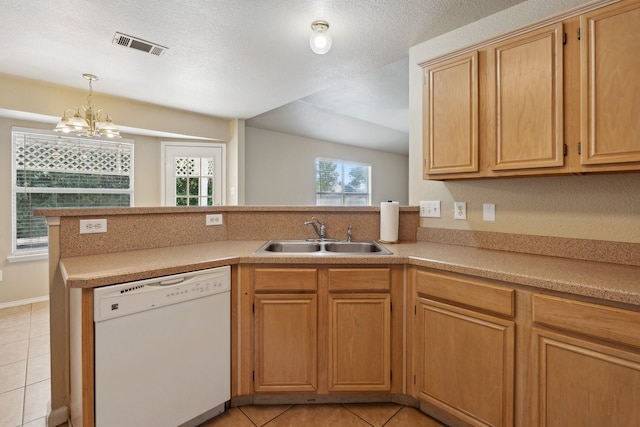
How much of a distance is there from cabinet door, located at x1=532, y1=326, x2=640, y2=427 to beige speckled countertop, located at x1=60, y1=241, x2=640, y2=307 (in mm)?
202

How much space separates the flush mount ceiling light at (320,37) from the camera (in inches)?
83.1

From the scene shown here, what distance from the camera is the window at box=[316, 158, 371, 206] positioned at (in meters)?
6.32

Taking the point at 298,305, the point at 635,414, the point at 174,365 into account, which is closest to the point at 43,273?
the point at 174,365

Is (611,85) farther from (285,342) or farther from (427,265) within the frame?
(285,342)

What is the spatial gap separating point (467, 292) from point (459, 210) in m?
0.82

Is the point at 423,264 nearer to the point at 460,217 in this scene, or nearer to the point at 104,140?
the point at 460,217

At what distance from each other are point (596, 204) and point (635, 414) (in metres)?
0.97

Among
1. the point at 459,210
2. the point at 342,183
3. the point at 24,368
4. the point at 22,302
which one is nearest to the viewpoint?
the point at 459,210

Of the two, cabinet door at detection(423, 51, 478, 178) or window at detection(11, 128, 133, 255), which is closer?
cabinet door at detection(423, 51, 478, 178)

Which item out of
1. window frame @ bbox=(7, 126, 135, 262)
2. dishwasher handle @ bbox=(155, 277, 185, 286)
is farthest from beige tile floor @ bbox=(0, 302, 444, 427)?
window frame @ bbox=(7, 126, 135, 262)

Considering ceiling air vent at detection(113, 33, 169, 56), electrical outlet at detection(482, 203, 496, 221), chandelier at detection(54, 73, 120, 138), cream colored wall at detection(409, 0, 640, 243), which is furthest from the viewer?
chandelier at detection(54, 73, 120, 138)

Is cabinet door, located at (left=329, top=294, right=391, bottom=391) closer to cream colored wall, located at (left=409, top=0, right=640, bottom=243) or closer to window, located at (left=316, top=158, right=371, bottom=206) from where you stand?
cream colored wall, located at (left=409, top=0, right=640, bottom=243)

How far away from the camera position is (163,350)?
141cm

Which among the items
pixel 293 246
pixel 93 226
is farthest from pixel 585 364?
pixel 93 226
